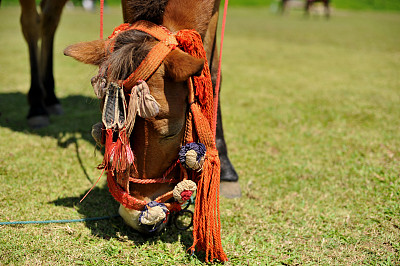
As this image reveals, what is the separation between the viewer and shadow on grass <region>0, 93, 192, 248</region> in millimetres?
2473

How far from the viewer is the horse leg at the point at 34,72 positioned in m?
4.25

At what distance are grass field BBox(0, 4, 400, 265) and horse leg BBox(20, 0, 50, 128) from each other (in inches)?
6.3

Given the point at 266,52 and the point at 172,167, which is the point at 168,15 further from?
the point at 266,52

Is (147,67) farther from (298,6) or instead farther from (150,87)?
(298,6)

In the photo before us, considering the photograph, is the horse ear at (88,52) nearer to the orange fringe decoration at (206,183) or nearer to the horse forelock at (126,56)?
the horse forelock at (126,56)

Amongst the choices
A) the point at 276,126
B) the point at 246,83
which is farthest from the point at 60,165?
the point at 246,83

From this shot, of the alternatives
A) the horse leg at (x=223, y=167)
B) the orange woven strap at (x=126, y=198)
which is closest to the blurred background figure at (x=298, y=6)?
the horse leg at (x=223, y=167)

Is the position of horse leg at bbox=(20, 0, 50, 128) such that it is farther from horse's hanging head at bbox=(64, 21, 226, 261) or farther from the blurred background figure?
the blurred background figure

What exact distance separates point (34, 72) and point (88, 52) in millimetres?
2947

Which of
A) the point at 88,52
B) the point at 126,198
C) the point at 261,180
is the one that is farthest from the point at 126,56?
the point at 261,180

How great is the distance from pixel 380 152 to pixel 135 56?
3.26 meters

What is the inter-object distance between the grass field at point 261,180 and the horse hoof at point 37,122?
112 millimetres

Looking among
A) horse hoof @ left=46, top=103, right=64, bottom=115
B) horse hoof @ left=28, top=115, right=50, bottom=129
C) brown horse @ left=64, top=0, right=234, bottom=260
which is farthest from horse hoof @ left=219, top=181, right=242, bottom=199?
horse hoof @ left=46, top=103, right=64, bottom=115

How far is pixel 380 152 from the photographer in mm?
3988
